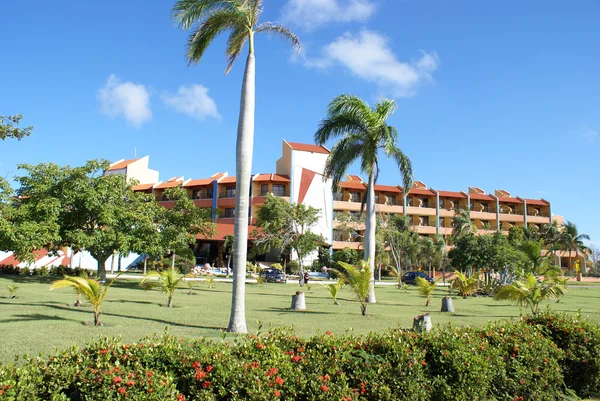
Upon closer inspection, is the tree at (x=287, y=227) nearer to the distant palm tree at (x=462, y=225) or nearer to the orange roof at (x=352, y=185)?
the orange roof at (x=352, y=185)

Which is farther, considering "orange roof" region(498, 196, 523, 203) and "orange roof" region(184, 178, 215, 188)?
"orange roof" region(498, 196, 523, 203)

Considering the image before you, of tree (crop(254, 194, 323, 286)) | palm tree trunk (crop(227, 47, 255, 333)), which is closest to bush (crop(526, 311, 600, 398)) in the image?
palm tree trunk (crop(227, 47, 255, 333))

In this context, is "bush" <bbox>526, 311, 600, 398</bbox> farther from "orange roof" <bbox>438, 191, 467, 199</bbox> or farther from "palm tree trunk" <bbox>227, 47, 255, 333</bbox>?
"orange roof" <bbox>438, 191, 467, 199</bbox>

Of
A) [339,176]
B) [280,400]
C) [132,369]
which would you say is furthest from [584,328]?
[339,176]

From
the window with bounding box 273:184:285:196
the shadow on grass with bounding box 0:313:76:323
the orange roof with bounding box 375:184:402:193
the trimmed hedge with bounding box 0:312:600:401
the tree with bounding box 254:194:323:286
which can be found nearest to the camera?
the trimmed hedge with bounding box 0:312:600:401

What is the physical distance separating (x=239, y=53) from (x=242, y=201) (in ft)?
15.9

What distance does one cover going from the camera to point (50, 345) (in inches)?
349

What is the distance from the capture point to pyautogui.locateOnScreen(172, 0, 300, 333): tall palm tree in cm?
1095

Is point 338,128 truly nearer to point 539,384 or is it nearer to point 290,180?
point 539,384

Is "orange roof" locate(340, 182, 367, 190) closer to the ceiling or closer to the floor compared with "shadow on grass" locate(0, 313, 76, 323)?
closer to the ceiling

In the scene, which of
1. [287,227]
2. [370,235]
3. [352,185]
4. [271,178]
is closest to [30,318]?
[370,235]

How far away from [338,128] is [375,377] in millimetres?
17971

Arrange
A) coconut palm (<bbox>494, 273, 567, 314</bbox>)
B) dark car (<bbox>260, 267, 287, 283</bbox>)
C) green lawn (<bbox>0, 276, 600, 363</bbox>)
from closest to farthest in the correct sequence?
green lawn (<bbox>0, 276, 600, 363</bbox>)
coconut palm (<bbox>494, 273, 567, 314</bbox>)
dark car (<bbox>260, 267, 287, 283</bbox>)

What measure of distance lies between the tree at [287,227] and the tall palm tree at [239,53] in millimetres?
27507
